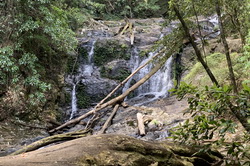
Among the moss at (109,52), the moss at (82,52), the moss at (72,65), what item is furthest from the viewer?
the moss at (109,52)

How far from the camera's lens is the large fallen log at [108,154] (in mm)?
2043

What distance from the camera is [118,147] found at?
255cm

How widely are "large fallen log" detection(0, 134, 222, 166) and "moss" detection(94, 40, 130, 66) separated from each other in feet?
36.5

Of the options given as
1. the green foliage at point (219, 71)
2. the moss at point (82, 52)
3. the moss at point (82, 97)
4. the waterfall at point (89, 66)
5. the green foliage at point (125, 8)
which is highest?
the green foliage at point (125, 8)

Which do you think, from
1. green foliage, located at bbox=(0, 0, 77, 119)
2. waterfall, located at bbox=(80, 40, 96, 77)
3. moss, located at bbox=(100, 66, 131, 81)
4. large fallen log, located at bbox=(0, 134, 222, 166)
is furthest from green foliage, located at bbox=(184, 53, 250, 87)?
waterfall, located at bbox=(80, 40, 96, 77)

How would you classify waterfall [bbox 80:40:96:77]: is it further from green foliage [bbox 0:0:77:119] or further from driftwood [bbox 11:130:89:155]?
driftwood [bbox 11:130:89:155]

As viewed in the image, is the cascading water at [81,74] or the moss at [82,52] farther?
the moss at [82,52]

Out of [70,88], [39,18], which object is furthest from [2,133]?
[70,88]

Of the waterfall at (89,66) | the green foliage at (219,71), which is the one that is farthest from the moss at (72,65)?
the green foliage at (219,71)

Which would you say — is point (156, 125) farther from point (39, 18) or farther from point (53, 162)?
point (39, 18)

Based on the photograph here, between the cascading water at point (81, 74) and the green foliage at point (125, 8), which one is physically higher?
the green foliage at point (125, 8)

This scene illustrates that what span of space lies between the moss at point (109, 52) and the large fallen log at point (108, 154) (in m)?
11.1

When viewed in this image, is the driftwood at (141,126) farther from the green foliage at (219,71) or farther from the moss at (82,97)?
the moss at (82,97)

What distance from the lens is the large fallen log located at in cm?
204
